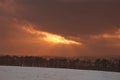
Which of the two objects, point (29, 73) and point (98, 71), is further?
point (29, 73)

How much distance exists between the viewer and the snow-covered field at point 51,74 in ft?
19.7

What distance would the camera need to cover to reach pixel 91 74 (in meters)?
6.35

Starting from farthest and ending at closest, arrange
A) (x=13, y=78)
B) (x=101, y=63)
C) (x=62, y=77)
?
(x=13, y=78) → (x=62, y=77) → (x=101, y=63)

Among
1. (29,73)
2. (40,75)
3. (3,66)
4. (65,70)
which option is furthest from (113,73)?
(3,66)

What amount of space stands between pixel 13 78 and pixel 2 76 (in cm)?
34

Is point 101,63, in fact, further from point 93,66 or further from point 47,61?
point 47,61

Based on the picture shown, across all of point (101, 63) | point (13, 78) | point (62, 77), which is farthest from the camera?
point (13, 78)

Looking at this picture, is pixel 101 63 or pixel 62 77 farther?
pixel 62 77

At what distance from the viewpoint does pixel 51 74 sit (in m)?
6.15

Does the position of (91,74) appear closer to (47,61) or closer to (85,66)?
(85,66)

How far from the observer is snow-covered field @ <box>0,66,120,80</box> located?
Answer: 6.00m

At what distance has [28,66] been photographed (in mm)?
6922

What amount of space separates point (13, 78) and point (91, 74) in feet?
6.24

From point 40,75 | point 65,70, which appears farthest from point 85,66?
point 40,75
